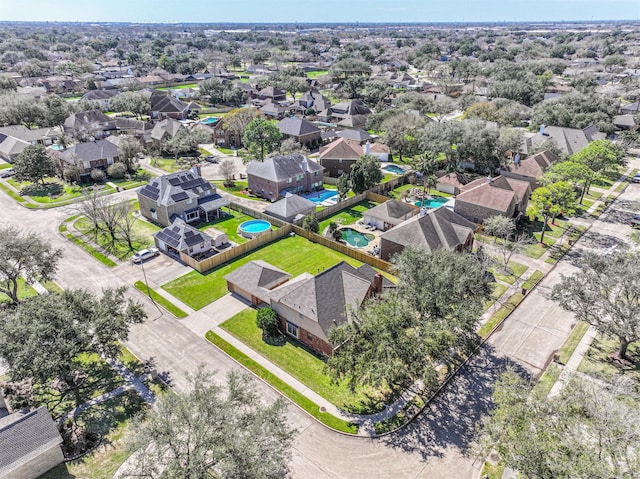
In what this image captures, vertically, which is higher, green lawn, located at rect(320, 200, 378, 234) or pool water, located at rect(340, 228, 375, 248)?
pool water, located at rect(340, 228, 375, 248)

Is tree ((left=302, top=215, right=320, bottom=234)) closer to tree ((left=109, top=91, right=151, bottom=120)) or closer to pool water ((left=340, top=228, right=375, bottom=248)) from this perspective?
pool water ((left=340, top=228, right=375, bottom=248))

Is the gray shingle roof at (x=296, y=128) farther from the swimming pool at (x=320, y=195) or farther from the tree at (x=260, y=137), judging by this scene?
the swimming pool at (x=320, y=195)

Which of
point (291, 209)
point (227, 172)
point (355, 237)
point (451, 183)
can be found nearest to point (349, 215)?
point (355, 237)

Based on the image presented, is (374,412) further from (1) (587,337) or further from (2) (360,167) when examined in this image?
(2) (360,167)

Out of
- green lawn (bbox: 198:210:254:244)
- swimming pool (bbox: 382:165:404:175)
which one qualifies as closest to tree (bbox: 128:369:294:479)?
green lawn (bbox: 198:210:254:244)

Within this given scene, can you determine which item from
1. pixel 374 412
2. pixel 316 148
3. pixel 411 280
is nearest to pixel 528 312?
pixel 411 280

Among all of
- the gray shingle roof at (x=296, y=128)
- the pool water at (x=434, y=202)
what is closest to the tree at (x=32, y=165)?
the gray shingle roof at (x=296, y=128)
